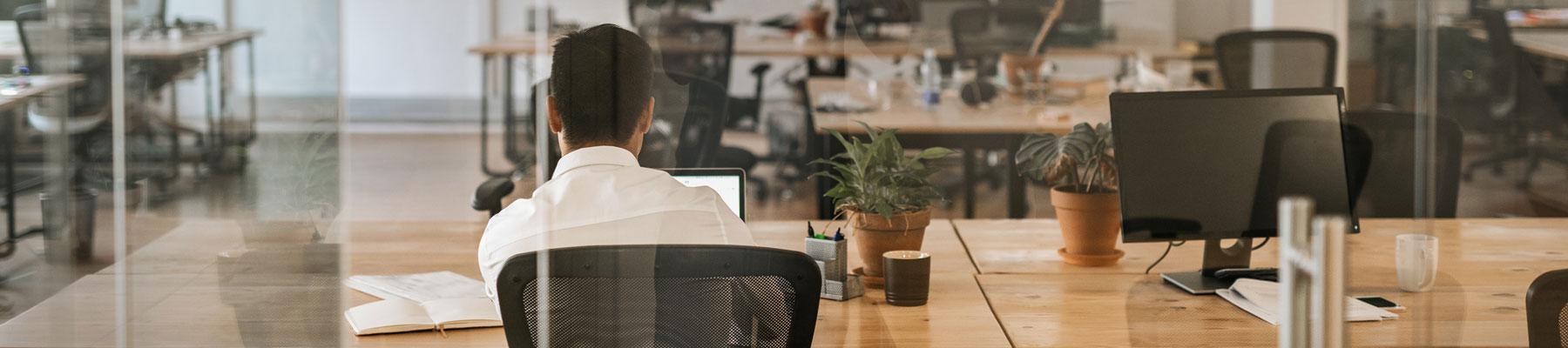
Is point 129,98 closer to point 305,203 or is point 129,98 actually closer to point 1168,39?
point 305,203

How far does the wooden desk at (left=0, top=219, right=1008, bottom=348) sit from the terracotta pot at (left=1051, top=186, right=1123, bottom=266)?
0.35m

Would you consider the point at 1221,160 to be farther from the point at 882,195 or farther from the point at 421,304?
the point at 421,304

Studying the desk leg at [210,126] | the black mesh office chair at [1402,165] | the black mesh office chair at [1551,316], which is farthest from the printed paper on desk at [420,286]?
the black mesh office chair at [1402,165]

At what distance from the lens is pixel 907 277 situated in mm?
1764

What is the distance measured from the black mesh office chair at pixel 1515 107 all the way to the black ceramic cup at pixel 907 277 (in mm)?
1109

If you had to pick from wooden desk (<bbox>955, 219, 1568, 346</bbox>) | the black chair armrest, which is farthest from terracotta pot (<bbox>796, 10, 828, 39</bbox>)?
the black chair armrest

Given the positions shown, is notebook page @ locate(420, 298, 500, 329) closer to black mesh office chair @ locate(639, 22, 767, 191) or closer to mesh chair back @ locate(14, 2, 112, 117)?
black mesh office chair @ locate(639, 22, 767, 191)

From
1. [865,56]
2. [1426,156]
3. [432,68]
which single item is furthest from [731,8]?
[432,68]

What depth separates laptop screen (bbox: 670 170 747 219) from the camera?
1.66 metres

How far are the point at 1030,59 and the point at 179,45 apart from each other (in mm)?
3152

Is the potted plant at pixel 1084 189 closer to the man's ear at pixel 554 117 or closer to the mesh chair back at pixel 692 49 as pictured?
the mesh chair back at pixel 692 49

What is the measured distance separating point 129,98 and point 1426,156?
8.21ft

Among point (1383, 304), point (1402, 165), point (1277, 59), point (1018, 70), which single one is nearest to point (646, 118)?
point (1383, 304)

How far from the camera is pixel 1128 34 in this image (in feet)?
17.2
